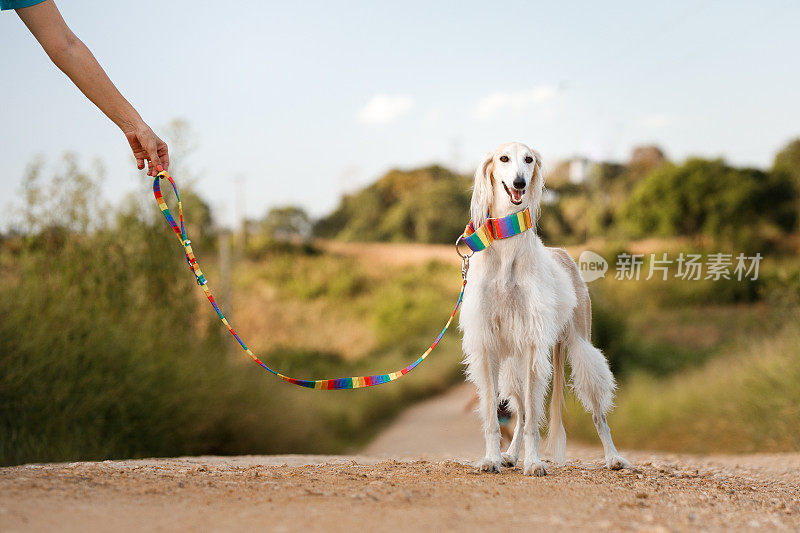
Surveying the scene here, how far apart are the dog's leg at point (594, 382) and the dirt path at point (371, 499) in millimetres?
202

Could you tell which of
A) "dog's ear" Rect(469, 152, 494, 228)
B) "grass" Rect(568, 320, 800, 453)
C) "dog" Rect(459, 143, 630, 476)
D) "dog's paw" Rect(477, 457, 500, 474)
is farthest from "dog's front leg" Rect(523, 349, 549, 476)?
"grass" Rect(568, 320, 800, 453)

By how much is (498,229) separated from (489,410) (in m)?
1.10

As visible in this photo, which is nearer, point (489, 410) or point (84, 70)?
point (84, 70)

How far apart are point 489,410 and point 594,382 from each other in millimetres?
807

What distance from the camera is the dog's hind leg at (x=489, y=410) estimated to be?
4.56 m

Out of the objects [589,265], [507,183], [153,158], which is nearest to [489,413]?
[507,183]

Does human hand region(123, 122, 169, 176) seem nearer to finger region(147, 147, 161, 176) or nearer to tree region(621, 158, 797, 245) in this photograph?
finger region(147, 147, 161, 176)

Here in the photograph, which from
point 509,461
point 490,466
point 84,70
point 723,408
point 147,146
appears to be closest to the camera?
point 84,70

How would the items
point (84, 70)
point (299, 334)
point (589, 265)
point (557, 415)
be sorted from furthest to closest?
point (299, 334) → point (589, 265) → point (557, 415) → point (84, 70)

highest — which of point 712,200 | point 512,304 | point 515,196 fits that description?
point 712,200

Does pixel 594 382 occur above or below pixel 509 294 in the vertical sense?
below

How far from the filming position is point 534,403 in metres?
4.66

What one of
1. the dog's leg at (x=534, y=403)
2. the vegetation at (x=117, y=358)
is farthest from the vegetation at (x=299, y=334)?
the dog's leg at (x=534, y=403)

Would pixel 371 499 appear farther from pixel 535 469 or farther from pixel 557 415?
pixel 557 415
